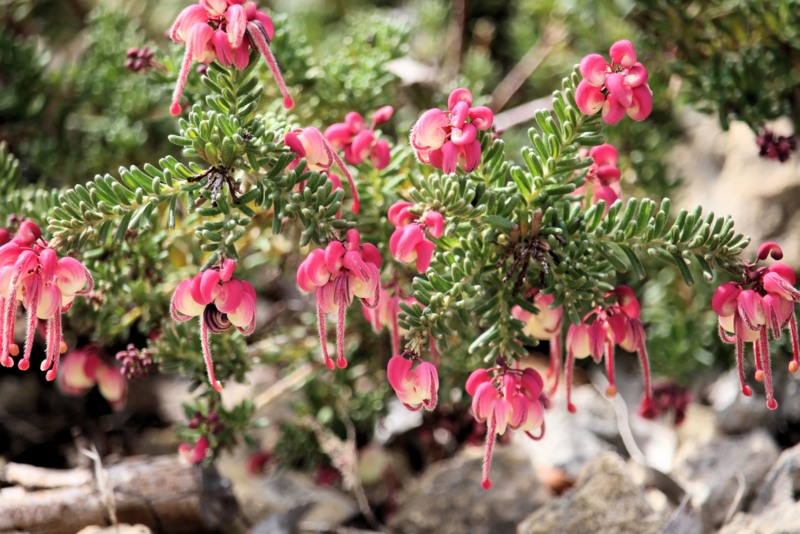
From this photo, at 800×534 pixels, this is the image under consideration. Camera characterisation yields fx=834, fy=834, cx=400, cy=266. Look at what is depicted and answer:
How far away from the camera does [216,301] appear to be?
1.50m

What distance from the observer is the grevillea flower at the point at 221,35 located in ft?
4.89

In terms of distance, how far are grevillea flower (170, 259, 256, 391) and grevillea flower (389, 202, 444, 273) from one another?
0.29 meters

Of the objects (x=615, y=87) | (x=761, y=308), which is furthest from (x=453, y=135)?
(x=761, y=308)

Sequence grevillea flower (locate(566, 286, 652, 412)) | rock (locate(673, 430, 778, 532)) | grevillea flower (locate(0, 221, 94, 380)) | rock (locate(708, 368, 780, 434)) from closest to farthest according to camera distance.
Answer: grevillea flower (locate(0, 221, 94, 380)) < grevillea flower (locate(566, 286, 652, 412)) < rock (locate(673, 430, 778, 532)) < rock (locate(708, 368, 780, 434))

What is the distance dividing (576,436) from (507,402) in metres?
1.11

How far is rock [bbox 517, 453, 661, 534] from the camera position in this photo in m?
2.00

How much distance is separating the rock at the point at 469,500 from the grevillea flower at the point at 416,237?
0.91 metres

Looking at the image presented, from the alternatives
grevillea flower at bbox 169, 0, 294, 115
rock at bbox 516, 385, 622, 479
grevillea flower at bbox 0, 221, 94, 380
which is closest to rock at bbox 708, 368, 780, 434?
rock at bbox 516, 385, 622, 479

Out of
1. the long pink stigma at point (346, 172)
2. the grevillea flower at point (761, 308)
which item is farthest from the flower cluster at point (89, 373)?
the grevillea flower at point (761, 308)

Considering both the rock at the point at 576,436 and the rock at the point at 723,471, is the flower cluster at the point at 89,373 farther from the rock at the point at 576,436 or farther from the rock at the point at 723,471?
the rock at the point at 723,471

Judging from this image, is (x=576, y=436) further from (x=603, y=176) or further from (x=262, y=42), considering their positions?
(x=262, y=42)

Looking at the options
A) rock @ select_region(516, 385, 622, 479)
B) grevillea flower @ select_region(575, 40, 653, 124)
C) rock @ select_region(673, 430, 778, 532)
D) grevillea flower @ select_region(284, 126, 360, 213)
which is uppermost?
grevillea flower @ select_region(575, 40, 653, 124)

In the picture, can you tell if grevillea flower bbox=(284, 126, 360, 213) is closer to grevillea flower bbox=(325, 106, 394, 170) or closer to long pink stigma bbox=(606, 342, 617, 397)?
grevillea flower bbox=(325, 106, 394, 170)

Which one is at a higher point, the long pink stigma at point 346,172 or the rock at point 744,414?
the long pink stigma at point 346,172
